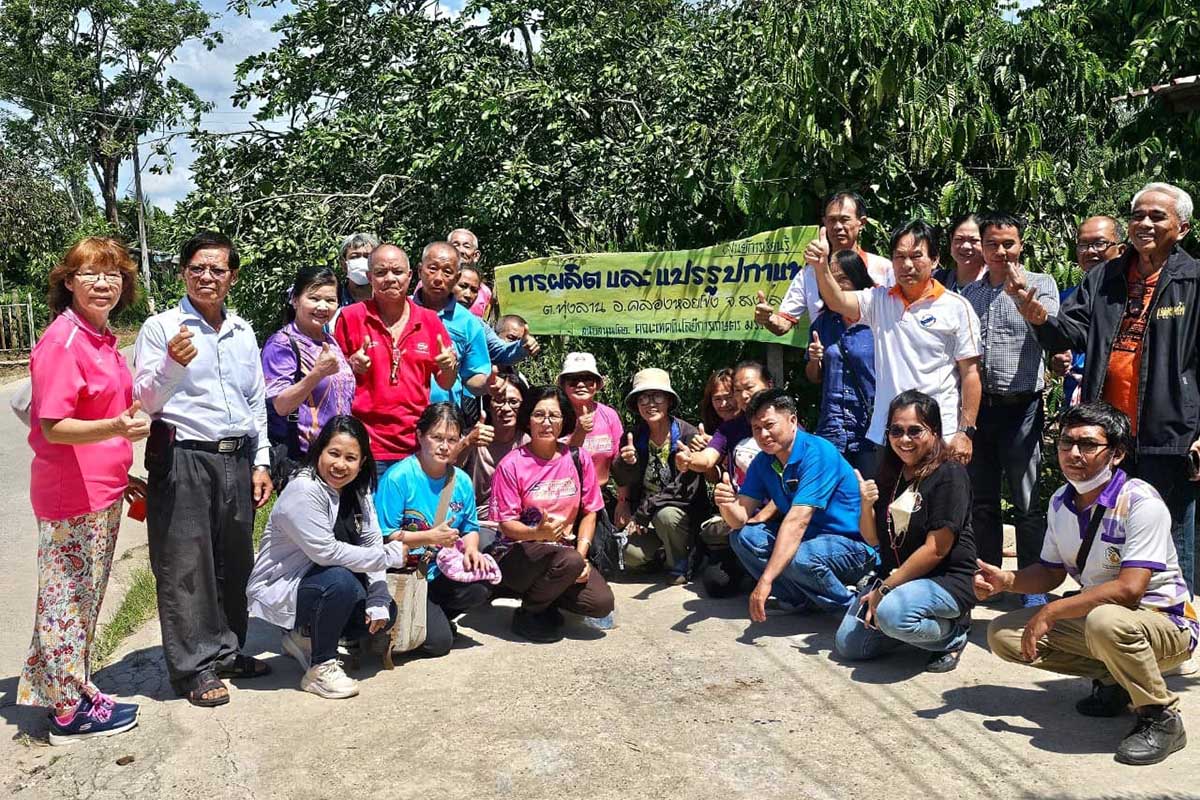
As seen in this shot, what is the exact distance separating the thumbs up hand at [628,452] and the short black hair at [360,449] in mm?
1680

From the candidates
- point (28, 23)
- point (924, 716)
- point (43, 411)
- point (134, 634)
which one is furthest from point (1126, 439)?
point (28, 23)

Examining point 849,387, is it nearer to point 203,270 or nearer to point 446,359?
point 446,359

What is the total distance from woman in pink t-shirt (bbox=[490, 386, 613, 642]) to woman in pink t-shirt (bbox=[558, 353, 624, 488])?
18cm

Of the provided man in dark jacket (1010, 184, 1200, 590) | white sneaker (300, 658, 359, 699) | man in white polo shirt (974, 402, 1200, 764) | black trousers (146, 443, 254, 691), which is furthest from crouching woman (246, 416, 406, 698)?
man in dark jacket (1010, 184, 1200, 590)

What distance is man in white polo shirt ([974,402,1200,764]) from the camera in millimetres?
3617

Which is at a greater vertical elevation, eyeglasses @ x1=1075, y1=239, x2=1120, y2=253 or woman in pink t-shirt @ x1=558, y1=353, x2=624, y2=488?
eyeglasses @ x1=1075, y1=239, x2=1120, y2=253

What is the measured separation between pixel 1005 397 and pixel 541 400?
7.05ft

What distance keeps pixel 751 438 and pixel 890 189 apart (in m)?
2.12

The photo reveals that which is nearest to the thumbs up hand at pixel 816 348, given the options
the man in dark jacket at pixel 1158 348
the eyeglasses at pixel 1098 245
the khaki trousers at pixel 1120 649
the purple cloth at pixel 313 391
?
the man in dark jacket at pixel 1158 348

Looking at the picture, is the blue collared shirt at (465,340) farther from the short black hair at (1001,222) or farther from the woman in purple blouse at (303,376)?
A: the short black hair at (1001,222)

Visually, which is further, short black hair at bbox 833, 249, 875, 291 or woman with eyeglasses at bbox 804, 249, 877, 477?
short black hair at bbox 833, 249, 875, 291

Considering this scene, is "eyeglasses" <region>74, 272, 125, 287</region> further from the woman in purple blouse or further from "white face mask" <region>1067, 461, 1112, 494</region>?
"white face mask" <region>1067, 461, 1112, 494</region>

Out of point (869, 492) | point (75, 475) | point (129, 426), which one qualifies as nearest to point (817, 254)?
point (869, 492)

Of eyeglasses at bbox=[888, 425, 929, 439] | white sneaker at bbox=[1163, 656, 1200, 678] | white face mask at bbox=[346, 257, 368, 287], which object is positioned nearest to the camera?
white sneaker at bbox=[1163, 656, 1200, 678]
